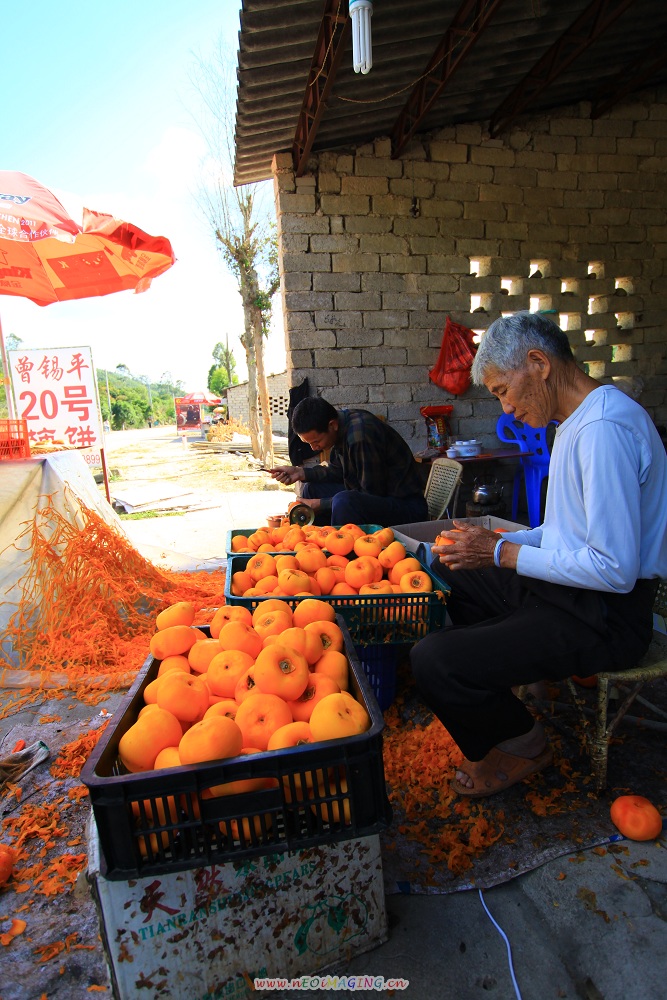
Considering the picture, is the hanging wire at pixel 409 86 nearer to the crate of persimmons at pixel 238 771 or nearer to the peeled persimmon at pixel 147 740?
the crate of persimmons at pixel 238 771

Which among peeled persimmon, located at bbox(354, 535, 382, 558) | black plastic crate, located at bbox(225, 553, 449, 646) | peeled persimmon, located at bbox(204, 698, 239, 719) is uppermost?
peeled persimmon, located at bbox(354, 535, 382, 558)

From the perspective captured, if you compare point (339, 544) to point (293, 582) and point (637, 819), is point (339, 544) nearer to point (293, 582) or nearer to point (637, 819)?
point (293, 582)

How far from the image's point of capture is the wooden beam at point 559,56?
4562mm

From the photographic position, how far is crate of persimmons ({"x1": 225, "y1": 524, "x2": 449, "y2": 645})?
7.96ft

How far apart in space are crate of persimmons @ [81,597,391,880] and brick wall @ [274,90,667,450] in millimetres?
4904

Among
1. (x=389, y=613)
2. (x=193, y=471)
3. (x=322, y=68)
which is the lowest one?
(x=193, y=471)

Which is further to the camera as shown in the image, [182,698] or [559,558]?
[559,558]

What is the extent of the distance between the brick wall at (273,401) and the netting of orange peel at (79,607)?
15.6 m

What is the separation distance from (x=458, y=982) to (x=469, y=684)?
79 cm

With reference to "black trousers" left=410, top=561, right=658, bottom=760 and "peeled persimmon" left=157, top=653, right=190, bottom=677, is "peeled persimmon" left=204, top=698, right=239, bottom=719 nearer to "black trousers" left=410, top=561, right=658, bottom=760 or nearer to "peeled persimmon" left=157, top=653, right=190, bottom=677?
"peeled persimmon" left=157, top=653, right=190, bottom=677

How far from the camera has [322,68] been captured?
4.33 metres

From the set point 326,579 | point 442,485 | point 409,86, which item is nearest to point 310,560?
point 326,579

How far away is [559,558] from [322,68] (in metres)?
4.44

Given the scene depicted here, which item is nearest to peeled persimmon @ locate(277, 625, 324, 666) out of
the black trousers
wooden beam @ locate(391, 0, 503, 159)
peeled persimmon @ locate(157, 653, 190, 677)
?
peeled persimmon @ locate(157, 653, 190, 677)
